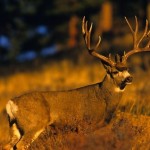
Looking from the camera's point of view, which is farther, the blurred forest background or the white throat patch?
the blurred forest background

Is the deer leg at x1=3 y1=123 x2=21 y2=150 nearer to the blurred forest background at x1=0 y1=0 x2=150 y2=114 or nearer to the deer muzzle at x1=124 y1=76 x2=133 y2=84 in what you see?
the deer muzzle at x1=124 y1=76 x2=133 y2=84

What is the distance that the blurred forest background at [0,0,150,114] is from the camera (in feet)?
75.7

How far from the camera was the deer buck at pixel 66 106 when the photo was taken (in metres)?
9.84

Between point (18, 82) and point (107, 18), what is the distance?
41.8 feet

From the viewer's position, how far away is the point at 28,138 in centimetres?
980

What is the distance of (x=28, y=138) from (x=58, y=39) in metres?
29.0

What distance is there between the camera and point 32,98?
10.1 metres

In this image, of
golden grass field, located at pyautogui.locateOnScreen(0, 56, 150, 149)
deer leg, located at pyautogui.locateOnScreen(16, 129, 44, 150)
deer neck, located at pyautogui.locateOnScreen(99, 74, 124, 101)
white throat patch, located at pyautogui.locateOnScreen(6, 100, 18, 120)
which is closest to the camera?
deer leg, located at pyautogui.locateOnScreen(16, 129, 44, 150)

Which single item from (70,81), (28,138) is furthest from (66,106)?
(70,81)

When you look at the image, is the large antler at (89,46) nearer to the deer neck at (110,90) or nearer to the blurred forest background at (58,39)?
the deer neck at (110,90)

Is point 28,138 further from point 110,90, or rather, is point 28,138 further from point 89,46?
point 89,46

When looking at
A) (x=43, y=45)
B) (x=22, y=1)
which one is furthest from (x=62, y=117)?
(x=43, y=45)

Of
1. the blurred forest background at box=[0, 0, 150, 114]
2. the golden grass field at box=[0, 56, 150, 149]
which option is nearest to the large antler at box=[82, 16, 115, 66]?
the golden grass field at box=[0, 56, 150, 149]

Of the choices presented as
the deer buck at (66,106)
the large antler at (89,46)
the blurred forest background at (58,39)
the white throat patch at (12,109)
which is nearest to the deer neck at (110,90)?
the deer buck at (66,106)
